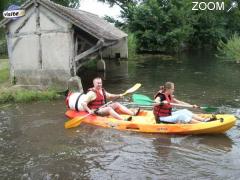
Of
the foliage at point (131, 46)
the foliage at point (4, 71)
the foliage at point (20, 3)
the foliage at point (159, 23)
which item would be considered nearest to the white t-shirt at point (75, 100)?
the foliage at point (4, 71)

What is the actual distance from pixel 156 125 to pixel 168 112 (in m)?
0.45

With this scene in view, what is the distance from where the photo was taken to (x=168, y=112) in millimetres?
10391

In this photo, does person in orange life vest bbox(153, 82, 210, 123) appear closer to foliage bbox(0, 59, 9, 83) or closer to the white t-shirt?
the white t-shirt

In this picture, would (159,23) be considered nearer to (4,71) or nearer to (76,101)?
(4,71)

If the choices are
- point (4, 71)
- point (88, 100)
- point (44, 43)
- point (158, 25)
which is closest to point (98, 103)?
point (88, 100)

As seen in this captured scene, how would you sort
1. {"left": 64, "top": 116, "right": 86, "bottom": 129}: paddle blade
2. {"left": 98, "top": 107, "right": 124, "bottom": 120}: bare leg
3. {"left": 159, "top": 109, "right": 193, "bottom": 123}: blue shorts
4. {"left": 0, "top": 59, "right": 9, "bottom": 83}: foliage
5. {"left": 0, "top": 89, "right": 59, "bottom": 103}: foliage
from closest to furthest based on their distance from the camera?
1. {"left": 159, "top": 109, "right": 193, "bottom": 123}: blue shorts
2. {"left": 64, "top": 116, "right": 86, "bottom": 129}: paddle blade
3. {"left": 98, "top": 107, "right": 124, "bottom": 120}: bare leg
4. {"left": 0, "top": 89, "right": 59, "bottom": 103}: foliage
5. {"left": 0, "top": 59, "right": 9, "bottom": 83}: foliage

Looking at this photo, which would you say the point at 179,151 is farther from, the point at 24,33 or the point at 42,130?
the point at 24,33

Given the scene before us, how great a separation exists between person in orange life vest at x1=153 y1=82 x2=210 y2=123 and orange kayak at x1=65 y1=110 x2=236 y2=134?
22cm

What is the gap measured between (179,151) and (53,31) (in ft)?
26.1

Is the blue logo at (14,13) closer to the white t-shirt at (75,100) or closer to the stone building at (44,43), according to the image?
the stone building at (44,43)

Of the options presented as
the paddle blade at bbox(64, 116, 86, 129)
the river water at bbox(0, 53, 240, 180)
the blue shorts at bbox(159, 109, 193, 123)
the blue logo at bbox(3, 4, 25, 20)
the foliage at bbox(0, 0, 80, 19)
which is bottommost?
the river water at bbox(0, 53, 240, 180)

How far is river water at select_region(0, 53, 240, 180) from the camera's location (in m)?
7.93

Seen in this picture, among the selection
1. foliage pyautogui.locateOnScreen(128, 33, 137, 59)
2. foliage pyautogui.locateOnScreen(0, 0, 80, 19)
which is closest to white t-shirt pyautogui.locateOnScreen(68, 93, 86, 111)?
foliage pyautogui.locateOnScreen(128, 33, 137, 59)

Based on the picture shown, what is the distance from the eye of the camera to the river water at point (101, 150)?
793 centimetres
